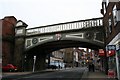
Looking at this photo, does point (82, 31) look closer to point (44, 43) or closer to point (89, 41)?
point (89, 41)

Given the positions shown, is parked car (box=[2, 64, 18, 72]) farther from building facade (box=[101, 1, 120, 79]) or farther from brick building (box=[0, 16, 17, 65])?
building facade (box=[101, 1, 120, 79])

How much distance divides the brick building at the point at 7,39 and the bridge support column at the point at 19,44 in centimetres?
111

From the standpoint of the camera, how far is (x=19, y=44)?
43.0 metres

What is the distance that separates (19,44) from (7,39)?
7.91 feet

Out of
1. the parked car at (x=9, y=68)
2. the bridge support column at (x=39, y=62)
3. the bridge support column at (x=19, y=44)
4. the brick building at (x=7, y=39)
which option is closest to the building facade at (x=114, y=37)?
the parked car at (x=9, y=68)

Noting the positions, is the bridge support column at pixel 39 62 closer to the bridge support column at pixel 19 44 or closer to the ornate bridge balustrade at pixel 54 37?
the ornate bridge balustrade at pixel 54 37

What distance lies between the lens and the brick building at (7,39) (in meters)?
42.0

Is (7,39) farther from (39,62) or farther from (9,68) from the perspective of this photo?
(39,62)

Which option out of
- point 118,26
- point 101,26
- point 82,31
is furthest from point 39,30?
point 118,26

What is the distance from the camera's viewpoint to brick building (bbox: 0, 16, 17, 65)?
42.0 m

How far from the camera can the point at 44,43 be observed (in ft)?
130

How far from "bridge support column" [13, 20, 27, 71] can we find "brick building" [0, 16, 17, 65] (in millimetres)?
1113

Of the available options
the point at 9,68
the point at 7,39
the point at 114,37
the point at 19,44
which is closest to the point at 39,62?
the point at 19,44

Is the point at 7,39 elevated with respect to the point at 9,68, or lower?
elevated
